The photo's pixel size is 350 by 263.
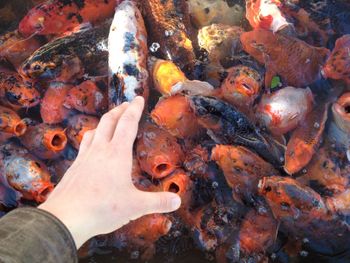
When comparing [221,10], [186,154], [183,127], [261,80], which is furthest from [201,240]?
[221,10]

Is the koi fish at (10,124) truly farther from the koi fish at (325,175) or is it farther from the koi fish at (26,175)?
the koi fish at (325,175)

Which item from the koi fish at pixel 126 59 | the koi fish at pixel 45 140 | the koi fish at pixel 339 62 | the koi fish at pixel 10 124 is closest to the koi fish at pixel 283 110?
the koi fish at pixel 339 62

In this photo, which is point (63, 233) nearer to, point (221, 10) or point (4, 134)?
point (4, 134)

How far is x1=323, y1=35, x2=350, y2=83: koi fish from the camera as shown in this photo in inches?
95.8

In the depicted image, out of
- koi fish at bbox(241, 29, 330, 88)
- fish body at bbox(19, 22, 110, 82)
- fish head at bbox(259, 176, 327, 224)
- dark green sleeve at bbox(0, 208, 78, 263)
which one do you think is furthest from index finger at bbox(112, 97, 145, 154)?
koi fish at bbox(241, 29, 330, 88)

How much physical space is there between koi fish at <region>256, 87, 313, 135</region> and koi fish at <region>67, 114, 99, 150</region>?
101 cm

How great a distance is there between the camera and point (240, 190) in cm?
221

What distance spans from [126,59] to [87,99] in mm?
347

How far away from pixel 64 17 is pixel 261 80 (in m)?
1.45

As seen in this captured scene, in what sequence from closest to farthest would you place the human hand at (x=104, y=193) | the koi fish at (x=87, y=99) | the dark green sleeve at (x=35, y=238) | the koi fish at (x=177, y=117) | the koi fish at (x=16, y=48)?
the dark green sleeve at (x=35, y=238)
the human hand at (x=104, y=193)
the koi fish at (x=177, y=117)
the koi fish at (x=87, y=99)
the koi fish at (x=16, y=48)

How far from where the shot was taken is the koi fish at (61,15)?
2.78 meters

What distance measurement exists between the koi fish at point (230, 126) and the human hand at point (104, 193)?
2.24 ft

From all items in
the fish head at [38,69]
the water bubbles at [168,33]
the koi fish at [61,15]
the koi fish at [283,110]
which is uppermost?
the koi fish at [61,15]

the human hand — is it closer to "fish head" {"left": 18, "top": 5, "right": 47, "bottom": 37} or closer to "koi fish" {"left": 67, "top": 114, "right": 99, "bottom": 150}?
"koi fish" {"left": 67, "top": 114, "right": 99, "bottom": 150}
